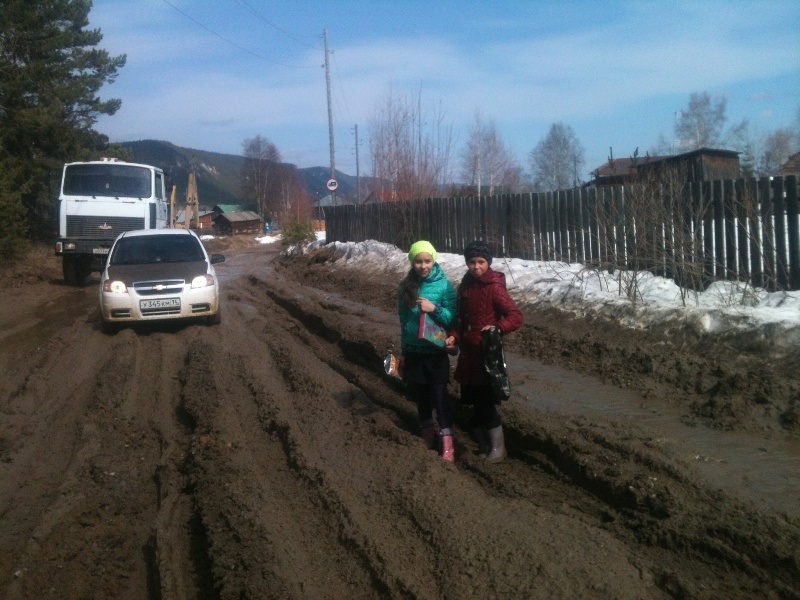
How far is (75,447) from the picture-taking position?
6039 mm

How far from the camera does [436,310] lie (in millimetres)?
5391

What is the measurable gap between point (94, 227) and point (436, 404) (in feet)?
49.2

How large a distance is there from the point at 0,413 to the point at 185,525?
3.81m

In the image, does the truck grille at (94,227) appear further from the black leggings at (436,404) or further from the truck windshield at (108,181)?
the black leggings at (436,404)

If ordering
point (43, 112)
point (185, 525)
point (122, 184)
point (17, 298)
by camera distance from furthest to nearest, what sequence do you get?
point (43, 112) → point (122, 184) → point (17, 298) → point (185, 525)

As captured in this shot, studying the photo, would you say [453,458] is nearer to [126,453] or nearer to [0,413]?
[126,453]

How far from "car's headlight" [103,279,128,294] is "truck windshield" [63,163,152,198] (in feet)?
26.9

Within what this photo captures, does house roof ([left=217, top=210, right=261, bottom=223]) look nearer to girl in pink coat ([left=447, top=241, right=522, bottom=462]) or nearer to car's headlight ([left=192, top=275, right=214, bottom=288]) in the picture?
car's headlight ([left=192, top=275, right=214, bottom=288])

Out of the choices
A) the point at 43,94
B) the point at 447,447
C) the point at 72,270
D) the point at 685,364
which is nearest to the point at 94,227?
the point at 72,270

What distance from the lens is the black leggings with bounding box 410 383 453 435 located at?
5.50 m

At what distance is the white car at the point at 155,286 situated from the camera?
10820mm

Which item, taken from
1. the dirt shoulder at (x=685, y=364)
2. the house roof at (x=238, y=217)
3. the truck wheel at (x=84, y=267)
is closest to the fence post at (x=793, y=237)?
the dirt shoulder at (x=685, y=364)

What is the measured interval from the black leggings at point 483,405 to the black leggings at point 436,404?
0.60 ft

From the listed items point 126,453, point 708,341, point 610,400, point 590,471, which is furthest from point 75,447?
point 708,341
